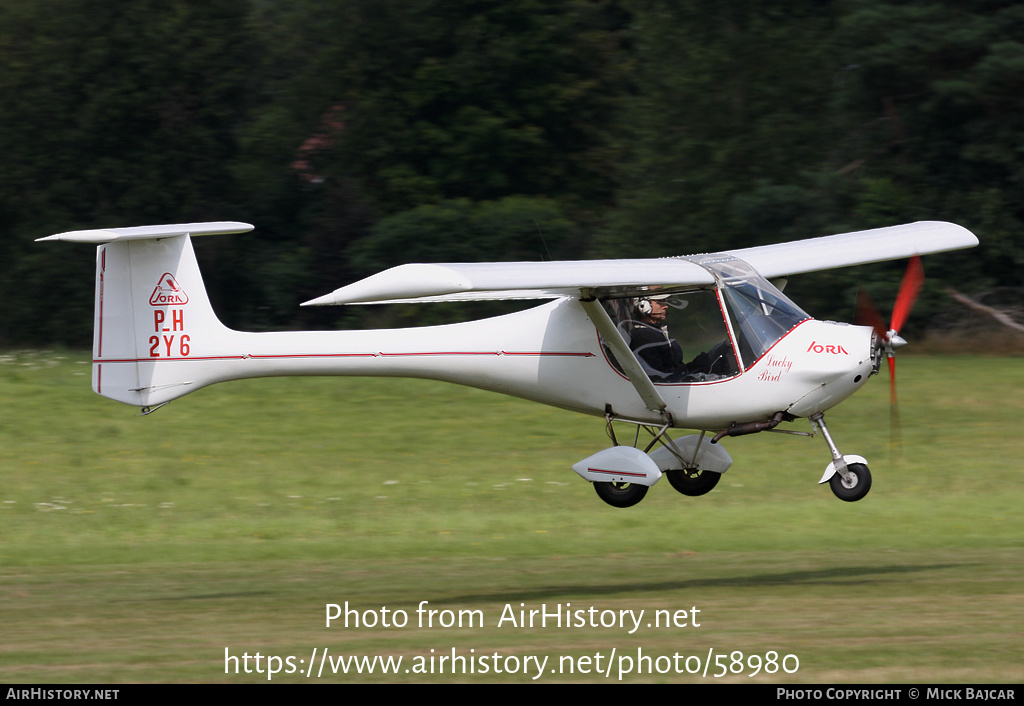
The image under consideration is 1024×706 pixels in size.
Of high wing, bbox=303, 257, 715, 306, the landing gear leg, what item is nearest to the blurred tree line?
the landing gear leg

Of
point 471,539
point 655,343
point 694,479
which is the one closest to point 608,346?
point 655,343

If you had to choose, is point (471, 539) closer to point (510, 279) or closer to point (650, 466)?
point (650, 466)

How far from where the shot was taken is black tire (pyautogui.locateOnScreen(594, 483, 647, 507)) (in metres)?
12.6

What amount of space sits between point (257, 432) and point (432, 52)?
19863 mm

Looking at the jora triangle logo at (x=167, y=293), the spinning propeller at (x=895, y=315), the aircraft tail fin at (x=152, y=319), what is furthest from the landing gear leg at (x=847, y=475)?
the jora triangle logo at (x=167, y=293)

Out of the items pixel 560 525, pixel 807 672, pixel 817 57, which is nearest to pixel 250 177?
pixel 817 57

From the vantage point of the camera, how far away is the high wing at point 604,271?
10.1 m

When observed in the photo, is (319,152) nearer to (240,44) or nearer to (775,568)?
(240,44)

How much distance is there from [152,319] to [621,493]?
5.00 meters

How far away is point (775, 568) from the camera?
48.6ft

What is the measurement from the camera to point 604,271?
11359 mm

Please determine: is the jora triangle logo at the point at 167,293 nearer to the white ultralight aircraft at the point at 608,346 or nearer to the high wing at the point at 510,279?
the white ultralight aircraft at the point at 608,346

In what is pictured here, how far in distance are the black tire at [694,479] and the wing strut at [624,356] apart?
111cm

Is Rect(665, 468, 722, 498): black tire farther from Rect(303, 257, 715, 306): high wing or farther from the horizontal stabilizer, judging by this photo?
the horizontal stabilizer
